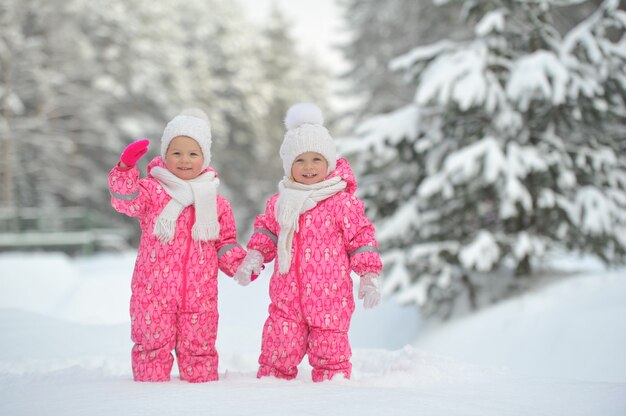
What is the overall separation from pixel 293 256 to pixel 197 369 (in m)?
0.78

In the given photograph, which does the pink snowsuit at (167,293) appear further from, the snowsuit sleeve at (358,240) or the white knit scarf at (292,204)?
the snowsuit sleeve at (358,240)

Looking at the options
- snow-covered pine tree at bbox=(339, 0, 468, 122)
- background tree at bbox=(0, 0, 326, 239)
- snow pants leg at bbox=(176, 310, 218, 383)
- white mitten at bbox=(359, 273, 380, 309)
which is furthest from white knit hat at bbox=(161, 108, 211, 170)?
background tree at bbox=(0, 0, 326, 239)

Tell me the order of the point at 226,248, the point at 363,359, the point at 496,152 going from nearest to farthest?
the point at 226,248 → the point at 363,359 → the point at 496,152

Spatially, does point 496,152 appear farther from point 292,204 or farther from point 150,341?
point 150,341

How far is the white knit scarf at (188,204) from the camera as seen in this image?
3.23 metres

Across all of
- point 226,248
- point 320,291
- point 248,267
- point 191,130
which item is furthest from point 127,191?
point 320,291

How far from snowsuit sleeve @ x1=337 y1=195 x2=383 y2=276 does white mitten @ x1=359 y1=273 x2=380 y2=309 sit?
0.10 feet

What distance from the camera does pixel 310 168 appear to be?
11.1 feet

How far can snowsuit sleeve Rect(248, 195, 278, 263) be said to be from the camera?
346 centimetres

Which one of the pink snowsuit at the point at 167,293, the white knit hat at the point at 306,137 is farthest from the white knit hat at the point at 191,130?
the white knit hat at the point at 306,137

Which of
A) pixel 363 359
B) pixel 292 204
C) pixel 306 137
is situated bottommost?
pixel 363 359

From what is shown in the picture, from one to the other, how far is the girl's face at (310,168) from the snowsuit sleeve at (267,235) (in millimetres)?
221

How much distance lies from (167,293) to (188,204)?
0.47 metres

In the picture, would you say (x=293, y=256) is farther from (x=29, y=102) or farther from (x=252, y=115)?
(x=252, y=115)
